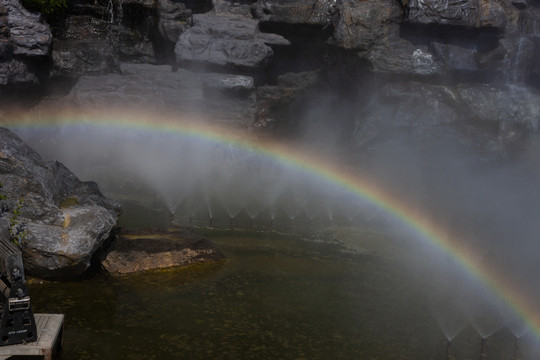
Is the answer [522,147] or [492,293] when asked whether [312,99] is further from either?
[492,293]

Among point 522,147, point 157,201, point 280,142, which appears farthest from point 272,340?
point 522,147

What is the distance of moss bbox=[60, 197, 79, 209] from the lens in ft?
31.7

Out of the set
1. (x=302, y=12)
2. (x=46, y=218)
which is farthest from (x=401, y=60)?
(x=46, y=218)

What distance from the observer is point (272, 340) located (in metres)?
7.15

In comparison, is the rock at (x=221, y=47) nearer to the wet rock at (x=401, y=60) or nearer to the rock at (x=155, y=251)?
the wet rock at (x=401, y=60)

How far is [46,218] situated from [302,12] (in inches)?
573

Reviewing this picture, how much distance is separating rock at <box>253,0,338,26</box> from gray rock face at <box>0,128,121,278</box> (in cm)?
1294

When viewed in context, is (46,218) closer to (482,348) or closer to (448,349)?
(448,349)

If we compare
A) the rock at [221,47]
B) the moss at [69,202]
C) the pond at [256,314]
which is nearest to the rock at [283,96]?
the rock at [221,47]

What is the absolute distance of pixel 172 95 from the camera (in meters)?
19.5

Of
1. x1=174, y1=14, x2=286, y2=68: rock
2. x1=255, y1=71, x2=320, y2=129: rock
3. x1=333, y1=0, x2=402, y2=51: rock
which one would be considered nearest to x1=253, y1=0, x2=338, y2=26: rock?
x1=333, y1=0, x2=402, y2=51: rock

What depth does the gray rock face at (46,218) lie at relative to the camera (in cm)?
805

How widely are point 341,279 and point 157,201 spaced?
20.3ft

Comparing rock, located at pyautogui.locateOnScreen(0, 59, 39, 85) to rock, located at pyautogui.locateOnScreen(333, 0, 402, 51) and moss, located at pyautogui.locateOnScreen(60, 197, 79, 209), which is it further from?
rock, located at pyautogui.locateOnScreen(333, 0, 402, 51)
